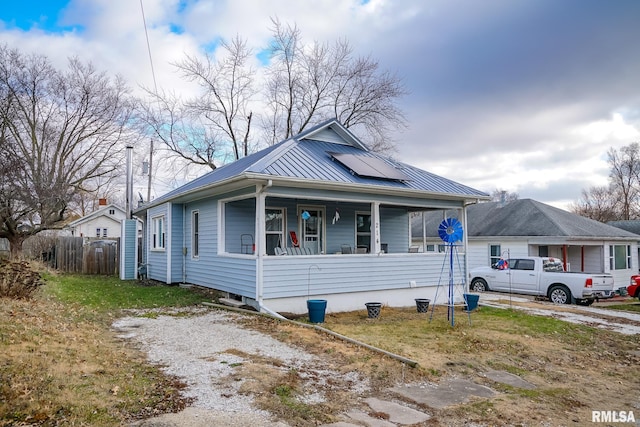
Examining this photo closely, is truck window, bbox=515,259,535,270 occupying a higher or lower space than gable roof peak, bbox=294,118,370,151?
lower

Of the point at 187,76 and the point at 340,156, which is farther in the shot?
the point at 187,76

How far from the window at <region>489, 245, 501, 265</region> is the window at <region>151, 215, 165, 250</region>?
16119 mm

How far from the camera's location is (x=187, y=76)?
29.7m

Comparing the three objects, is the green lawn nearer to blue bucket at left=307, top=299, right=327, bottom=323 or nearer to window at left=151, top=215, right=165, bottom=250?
window at left=151, top=215, right=165, bottom=250

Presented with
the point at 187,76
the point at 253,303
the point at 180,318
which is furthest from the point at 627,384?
the point at 187,76

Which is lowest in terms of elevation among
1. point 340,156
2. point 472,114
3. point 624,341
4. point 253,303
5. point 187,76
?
point 624,341

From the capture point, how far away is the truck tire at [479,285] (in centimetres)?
1818

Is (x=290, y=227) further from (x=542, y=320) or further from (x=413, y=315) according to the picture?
(x=542, y=320)

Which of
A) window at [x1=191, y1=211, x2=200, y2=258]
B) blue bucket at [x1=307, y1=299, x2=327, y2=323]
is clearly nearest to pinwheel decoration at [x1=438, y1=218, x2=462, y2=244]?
blue bucket at [x1=307, y1=299, x2=327, y2=323]

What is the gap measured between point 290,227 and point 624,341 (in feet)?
26.9

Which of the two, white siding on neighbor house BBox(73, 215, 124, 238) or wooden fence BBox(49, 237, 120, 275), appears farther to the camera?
white siding on neighbor house BBox(73, 215, 124, 238)

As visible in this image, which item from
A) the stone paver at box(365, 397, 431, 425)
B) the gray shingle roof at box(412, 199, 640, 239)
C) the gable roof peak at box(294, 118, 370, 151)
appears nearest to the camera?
the stone paver at box(365, 397, 431, 425)

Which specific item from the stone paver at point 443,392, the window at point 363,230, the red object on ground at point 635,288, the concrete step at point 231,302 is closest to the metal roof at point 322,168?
the window at point 363,230

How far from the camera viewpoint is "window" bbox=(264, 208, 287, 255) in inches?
489
